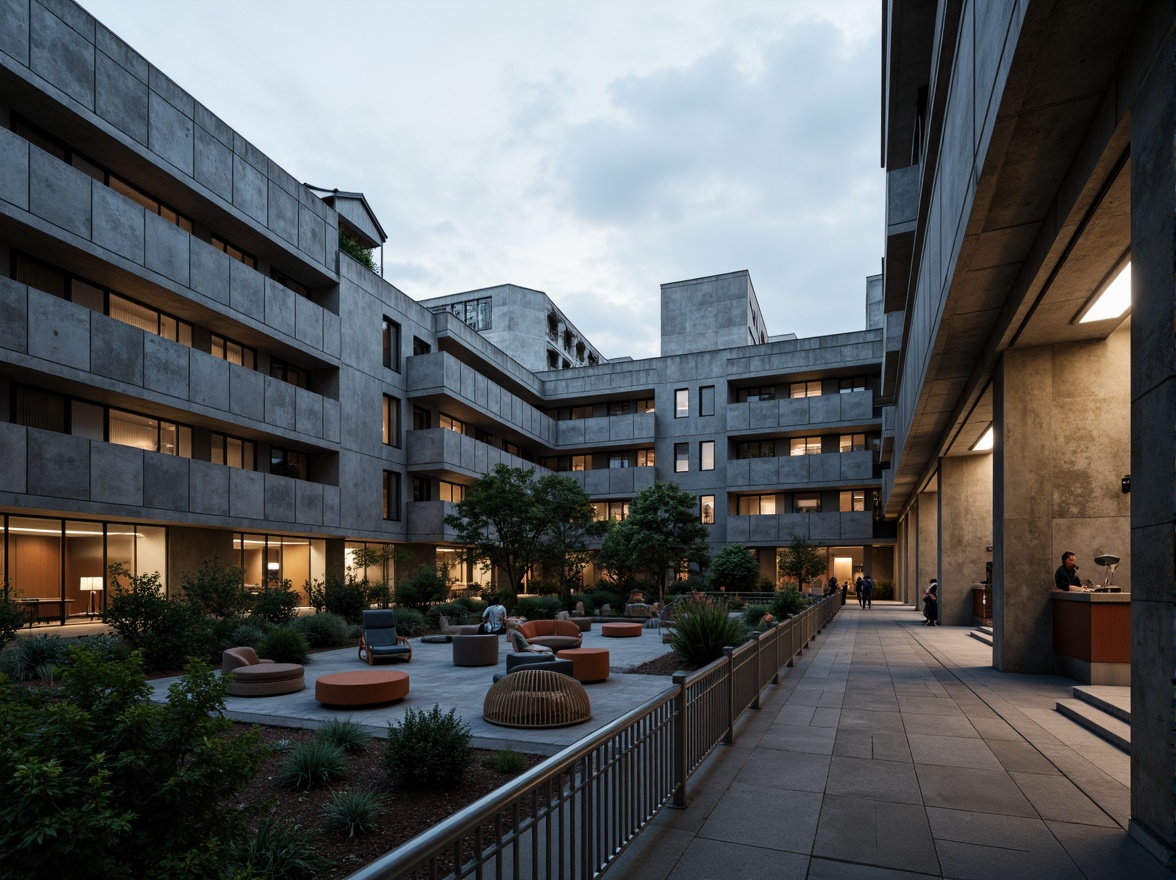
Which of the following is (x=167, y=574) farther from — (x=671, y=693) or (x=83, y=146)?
(x=671, y=693)

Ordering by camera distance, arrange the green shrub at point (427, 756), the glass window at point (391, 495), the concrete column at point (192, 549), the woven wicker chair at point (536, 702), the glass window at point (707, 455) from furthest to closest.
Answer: the glass window at point (707, 455) < the glass window at point (391, 495) < the concrete column at point (192, 549) < the woven wicker chair at point (536, 702) < the green shrub at point (427, 756)

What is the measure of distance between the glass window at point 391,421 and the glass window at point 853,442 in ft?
81.9

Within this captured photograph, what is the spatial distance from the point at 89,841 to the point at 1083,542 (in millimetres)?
13914

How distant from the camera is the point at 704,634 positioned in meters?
12.4

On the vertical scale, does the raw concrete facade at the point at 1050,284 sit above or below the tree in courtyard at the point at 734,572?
above

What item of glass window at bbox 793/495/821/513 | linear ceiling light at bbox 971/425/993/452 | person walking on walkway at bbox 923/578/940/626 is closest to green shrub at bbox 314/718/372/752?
linear ceiling light at bbox 971/425/993/452

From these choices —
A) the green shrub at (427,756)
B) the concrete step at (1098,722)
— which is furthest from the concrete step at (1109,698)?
the green shrub at (427,756)

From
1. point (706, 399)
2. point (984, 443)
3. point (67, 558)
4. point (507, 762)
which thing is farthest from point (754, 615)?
point (706, 399)

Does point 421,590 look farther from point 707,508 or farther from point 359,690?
point 707,508

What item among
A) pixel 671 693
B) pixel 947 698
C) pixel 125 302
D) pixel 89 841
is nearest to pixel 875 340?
pixel 947 698

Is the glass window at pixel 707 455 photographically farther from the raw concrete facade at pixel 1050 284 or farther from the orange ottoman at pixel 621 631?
the orange ottoman at pixel 621 631

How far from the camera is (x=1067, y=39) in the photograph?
16.2ft

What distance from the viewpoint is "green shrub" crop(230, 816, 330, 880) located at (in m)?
4.73

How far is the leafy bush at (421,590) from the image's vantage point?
24.1 m
